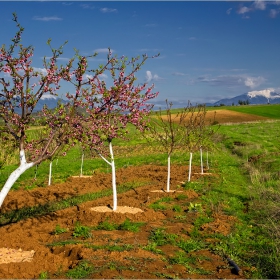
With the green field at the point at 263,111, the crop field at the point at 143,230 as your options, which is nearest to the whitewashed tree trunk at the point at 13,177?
the crop field at the point at 143,230

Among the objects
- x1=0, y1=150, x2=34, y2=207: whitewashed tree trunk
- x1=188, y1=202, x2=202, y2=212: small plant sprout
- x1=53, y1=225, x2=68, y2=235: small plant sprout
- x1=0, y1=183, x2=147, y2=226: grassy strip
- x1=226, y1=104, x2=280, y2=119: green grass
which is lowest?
x1=0, y1=183, x2=147, y2=226: grassy strip

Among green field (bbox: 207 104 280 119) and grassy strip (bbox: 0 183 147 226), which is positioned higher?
green field (bbox: 207 104 280 119)

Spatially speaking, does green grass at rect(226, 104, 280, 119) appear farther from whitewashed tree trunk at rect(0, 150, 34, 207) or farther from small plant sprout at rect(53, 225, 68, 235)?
whitewashed tree trunk at rect(0, 150, 34, 207)

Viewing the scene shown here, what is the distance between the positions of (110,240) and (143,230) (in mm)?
1853

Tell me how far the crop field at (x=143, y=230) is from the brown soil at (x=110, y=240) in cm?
3

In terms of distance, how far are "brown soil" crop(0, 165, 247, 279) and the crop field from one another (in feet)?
0.09

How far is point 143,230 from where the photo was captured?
44.9 feet

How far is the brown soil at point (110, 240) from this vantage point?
31.7 feet

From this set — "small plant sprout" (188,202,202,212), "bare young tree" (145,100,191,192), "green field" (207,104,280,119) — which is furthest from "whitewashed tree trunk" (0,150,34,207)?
"green field" (207,104,280,119)

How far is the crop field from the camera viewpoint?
9898 millimetres

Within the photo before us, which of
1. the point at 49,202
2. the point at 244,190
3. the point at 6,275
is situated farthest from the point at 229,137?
the point at 6,275

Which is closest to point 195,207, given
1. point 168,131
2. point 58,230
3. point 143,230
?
point 143,230

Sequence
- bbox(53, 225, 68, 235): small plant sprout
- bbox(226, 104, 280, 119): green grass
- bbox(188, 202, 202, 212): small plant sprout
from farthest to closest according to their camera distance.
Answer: bbox(226, 104, 280, 119): green grass < bbox(188, 202, 202, 212): small plant sprout < bbox(53, 225, 68, 235): small plant sprout

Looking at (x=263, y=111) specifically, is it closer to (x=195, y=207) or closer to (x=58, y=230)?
(x=195, y=207)
